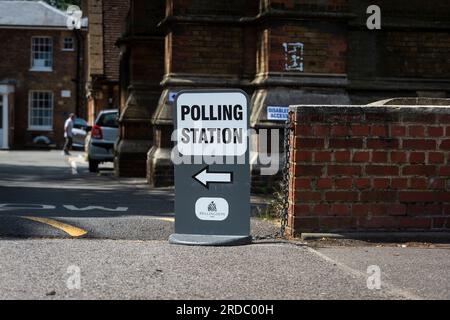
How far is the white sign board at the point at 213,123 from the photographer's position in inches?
271

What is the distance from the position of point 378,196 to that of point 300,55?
16.8 feet

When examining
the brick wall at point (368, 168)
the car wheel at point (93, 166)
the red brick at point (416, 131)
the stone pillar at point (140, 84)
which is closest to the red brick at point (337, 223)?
the brick wall at point (368, 168)

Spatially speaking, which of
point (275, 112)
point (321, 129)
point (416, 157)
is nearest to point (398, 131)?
point (416, 157)

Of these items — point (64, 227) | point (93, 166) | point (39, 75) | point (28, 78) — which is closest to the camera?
point (64, 227)

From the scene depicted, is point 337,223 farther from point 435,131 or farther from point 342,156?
point 435,131

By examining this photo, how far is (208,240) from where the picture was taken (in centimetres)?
687

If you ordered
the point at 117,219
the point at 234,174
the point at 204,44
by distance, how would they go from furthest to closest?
the point at 204,44
the point at 117,219
the point at 234,174

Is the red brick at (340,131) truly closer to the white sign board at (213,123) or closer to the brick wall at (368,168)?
the brick wall at (368,168)

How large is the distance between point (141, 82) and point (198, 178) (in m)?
10.0

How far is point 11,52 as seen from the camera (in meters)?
43.4
